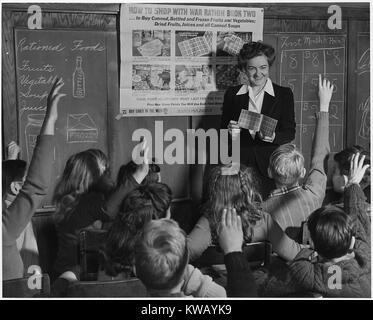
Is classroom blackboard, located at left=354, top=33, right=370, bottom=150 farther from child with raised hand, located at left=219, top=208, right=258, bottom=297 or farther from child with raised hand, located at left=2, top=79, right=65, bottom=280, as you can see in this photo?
child with raised hand, located at left=2, top=79, right=65, bottom=280

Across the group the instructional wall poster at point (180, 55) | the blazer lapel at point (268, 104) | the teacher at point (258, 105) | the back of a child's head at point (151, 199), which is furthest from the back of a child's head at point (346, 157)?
the back of a child's head at point (151, 199)

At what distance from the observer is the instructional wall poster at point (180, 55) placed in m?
4.62

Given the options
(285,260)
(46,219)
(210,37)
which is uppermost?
(210,37)

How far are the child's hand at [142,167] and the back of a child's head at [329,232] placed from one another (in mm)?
1158

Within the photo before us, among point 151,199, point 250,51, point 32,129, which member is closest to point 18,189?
point 32,129

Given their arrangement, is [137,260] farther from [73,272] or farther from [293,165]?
[293,165]

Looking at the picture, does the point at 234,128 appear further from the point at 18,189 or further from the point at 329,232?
the point at 18,189

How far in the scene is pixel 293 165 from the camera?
4852 millimetres

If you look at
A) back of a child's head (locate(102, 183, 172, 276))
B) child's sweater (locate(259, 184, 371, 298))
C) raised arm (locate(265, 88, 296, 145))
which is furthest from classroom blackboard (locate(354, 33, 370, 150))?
back of a child's head (locate(102, 183, 172, 276))

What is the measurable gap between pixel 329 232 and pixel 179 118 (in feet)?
4.16

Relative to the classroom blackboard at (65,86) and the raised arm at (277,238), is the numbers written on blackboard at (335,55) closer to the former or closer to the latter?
the raised arm at (277,238)

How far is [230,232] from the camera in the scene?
4.77m
